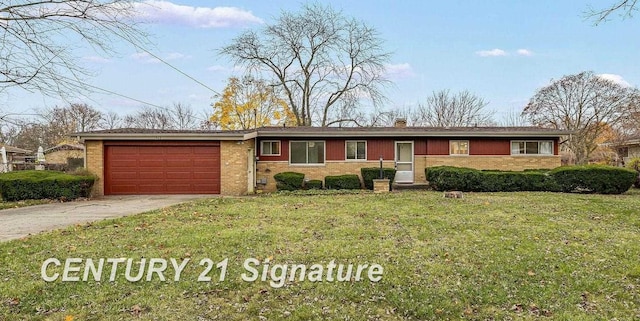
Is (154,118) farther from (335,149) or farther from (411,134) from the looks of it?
(411,134)

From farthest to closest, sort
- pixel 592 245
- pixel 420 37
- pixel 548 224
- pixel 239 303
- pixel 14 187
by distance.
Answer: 1. pixel 420 37
2. pixel 14 187
3. pixel 548 224
4. pixel 592 245
5. pixel 239 303

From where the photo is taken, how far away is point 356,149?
54.2 feet

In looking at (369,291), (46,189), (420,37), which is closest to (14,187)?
(46,189)

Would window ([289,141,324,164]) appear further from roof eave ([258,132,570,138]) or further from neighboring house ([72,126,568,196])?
roof eave ([258,132,570,138])

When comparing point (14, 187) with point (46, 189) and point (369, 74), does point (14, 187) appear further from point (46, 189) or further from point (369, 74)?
point (369, 74)

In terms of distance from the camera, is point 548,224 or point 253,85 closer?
point 548,224

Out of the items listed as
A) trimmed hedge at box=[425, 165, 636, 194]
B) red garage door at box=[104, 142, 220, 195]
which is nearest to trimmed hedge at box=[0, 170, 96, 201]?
red garage door at box=[104, 142, 220, 195]

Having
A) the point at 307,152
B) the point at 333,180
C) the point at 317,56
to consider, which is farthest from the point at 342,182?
the point at 317,56

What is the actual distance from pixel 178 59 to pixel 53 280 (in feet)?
56.8

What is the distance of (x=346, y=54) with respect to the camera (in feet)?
102

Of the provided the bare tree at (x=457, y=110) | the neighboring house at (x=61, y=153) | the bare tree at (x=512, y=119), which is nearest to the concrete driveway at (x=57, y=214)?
the neighboring house at (x=61, y=153)

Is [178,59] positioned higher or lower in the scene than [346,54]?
lower

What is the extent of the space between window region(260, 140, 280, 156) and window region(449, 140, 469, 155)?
25.4 ft

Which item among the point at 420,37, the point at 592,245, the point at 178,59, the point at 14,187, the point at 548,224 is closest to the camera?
the point at 592,245
